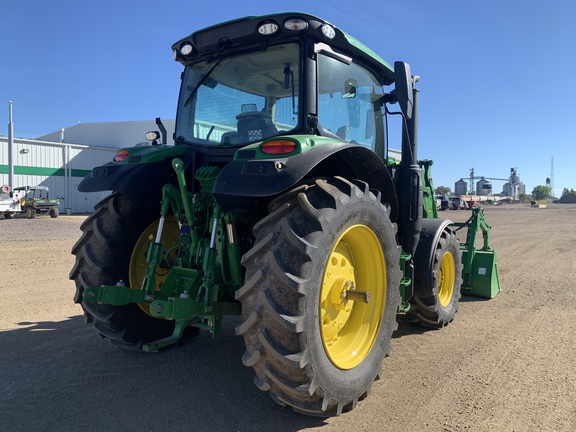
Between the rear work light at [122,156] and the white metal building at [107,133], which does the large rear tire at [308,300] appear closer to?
the rear work light at [122,156]

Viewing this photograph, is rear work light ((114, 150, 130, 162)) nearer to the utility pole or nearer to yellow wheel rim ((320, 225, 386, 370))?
yellow wheel rim ((320, 225, 386, 370))

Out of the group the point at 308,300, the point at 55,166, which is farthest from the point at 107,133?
the point at 308,300

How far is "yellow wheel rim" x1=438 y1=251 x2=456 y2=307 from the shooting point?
537 centimetres

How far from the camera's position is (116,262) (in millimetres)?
3725

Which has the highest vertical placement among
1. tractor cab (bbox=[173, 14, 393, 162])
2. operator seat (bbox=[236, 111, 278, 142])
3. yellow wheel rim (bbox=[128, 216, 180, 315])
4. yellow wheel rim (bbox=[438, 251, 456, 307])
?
tractor cab (bbox=[173, 14, 393, 162])

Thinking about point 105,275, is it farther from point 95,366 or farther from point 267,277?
point 267,277

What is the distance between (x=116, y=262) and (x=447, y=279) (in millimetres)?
3851

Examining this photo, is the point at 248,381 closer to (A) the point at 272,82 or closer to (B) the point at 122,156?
(B) the point at 122,156

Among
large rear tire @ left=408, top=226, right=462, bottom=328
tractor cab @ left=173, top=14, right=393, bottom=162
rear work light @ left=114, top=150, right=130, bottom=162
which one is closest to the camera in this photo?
tractor cab @ left=173, top=14, right=393, bottom=162

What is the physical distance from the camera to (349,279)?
328 cm

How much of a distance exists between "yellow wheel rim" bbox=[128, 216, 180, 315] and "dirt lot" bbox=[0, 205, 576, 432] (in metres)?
0.67

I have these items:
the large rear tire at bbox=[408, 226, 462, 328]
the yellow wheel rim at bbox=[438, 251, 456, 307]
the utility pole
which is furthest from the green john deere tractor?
the utility pole

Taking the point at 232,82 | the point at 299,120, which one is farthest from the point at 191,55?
the point at 299,120

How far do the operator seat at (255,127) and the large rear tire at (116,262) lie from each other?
113 cm
